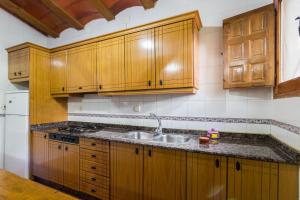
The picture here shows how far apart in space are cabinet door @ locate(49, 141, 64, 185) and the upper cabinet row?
2.88 ft

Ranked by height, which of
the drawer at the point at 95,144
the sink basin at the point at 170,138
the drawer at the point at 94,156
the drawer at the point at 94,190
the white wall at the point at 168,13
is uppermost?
the white wall at the point at 168,13

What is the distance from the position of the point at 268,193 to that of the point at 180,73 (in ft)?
4.42

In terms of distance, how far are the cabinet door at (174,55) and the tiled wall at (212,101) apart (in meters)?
0.33

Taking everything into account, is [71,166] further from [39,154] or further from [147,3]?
[147,3]

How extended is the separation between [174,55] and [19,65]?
269cm

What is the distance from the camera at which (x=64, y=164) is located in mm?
2482

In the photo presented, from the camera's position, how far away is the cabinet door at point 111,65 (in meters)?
2.41

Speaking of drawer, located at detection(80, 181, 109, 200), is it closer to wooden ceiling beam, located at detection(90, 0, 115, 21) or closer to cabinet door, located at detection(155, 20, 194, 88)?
cabinet door, located at detection(155, 20, 194, 88)

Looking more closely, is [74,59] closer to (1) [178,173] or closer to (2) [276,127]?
(1) [178,173]

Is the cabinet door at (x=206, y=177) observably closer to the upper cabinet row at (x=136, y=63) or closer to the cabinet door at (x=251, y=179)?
the cabinet door at (x=251, y=179)

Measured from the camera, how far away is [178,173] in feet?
5.55

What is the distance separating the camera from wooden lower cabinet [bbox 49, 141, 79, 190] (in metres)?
2.37

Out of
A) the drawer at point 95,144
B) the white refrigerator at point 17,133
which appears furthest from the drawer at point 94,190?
the white refrigerator at point 17,133

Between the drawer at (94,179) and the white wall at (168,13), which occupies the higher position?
the white wall at (168,13)
